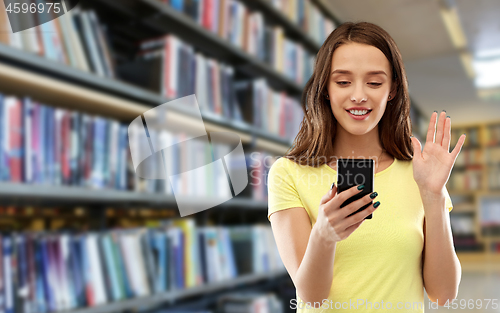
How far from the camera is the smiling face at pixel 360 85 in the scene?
48cm

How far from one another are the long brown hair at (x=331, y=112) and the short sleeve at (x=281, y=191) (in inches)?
1.1

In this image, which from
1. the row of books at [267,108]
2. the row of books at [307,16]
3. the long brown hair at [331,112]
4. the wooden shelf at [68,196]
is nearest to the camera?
the long brown hair at [331,112]

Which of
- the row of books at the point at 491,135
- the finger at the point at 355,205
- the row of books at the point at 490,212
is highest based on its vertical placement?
the row of books at the point at 491,135

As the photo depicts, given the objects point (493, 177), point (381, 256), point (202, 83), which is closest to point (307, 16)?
point (202, 83)

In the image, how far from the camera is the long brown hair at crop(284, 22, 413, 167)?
1.71ft

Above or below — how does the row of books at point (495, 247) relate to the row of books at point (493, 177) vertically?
below

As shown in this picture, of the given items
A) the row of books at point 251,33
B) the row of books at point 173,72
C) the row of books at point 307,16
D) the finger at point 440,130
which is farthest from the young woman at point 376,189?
the row of books at point 307,16

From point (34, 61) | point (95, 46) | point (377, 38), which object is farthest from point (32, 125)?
point (377, 38)

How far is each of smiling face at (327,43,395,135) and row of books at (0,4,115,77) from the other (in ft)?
2.78

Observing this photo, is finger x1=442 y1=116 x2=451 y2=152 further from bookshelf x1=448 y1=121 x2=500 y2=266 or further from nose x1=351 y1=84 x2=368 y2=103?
bookshelf x1=448 y1=121 x2=500 y2=266

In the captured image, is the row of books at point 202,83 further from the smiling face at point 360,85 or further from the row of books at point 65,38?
the smiling face at point 360,85

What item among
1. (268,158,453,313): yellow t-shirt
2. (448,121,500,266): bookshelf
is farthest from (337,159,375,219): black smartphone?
(448,121,500,266): bookshelf

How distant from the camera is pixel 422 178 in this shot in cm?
50

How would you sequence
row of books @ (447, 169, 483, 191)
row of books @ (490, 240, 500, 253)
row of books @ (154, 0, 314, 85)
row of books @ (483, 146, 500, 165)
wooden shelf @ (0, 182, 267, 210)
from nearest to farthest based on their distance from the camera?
wooden shelf @ (0, 182, 267, 210), row of books @ (154, 0, 314, 85), row of books @ (490, 240, 500, 253), row of books @ (483, 146, 500, 165), row of books @ (447, 169, 483, 191)
